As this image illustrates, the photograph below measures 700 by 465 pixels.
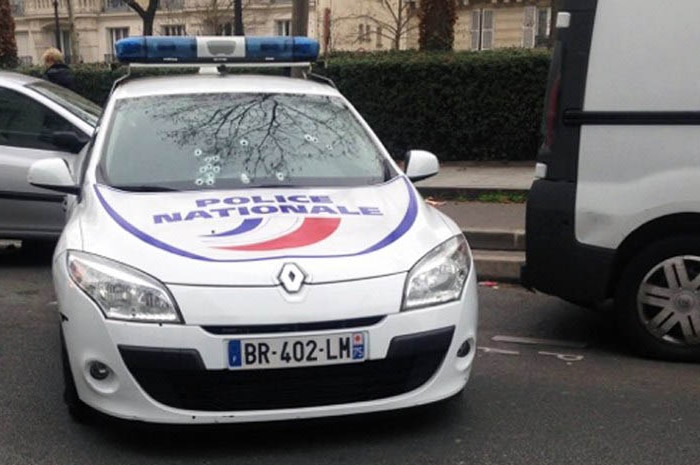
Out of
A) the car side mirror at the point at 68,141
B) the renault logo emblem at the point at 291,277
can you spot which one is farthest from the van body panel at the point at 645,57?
the car side mirror at the point at 68,141

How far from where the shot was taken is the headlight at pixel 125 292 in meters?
3.48

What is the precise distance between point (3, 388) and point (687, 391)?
136 inches

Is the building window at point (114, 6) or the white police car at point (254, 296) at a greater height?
the building window at point (114, 6)

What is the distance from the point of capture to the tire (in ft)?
12.7

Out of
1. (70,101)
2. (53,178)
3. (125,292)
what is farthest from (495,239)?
(125,292)

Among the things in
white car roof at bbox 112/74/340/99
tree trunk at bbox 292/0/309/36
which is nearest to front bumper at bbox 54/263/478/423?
white car roof at bbox 112/74/340/99

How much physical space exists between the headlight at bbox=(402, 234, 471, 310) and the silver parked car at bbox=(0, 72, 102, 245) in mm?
4273

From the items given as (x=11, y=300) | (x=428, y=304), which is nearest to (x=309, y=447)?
(x=428, y=304)

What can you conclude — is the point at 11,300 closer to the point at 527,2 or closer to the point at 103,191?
the point at 103,191

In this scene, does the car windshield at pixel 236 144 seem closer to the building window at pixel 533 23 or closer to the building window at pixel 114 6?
the building window at pixel 533 23

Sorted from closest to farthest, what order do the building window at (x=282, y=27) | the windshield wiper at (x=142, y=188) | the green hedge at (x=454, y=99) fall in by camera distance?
the windshield wiper at (x=142, y=188) → the green hedge at (x=454, y=99) → the building window at (x=282, y=27)

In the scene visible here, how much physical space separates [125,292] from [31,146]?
14.5ft

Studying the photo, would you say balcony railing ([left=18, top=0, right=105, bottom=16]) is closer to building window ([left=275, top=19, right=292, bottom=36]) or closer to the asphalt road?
building window ([left=275, top=19, right=292, bottom=36])

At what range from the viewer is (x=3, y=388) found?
459cm
